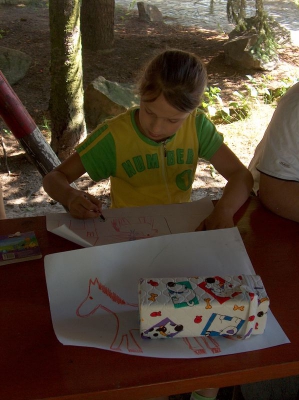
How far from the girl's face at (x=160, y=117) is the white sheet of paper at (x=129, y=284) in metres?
0.44

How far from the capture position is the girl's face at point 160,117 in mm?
1400

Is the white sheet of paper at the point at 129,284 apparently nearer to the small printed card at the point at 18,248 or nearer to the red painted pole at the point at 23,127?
the small printed card at the point at 18,248

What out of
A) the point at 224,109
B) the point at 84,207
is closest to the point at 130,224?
the point at 84,207

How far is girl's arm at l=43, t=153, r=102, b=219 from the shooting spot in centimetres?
130

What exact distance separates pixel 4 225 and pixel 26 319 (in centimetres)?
41

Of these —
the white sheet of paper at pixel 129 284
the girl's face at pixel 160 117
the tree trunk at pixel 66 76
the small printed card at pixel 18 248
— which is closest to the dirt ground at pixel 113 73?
the tree trunk at pixel 66 76

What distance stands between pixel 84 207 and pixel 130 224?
0.46 feet

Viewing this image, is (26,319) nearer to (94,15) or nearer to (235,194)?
(235,194)

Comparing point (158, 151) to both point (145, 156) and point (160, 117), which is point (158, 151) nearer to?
point (145, 156)

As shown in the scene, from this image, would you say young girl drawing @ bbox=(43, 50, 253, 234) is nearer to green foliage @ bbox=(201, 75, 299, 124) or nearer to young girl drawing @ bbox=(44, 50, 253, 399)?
young girl drawing @ bbox=(44, 50, 253, 399)

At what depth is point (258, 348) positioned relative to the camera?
87cm

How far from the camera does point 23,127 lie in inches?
91.2

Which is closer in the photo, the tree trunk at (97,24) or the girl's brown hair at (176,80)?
the girl's brown hair at (176,80)

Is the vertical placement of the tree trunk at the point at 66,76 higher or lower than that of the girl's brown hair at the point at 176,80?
lower
